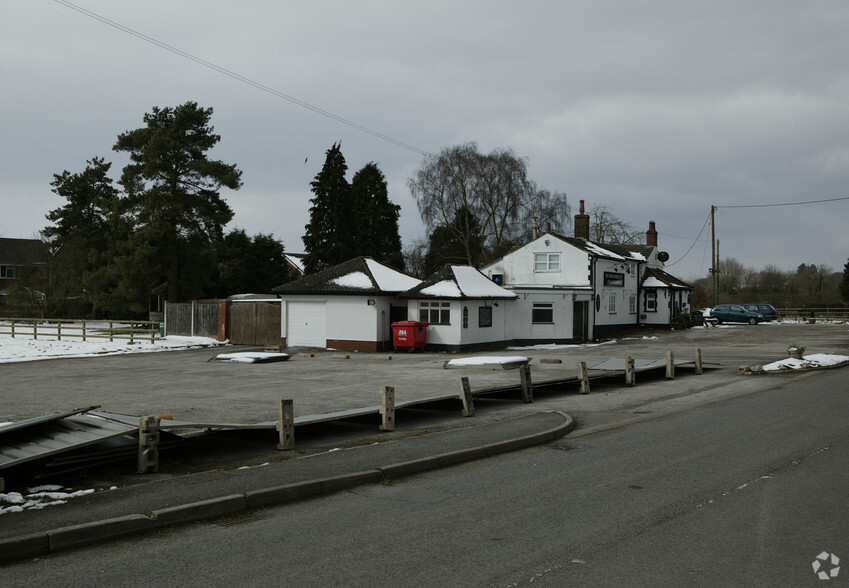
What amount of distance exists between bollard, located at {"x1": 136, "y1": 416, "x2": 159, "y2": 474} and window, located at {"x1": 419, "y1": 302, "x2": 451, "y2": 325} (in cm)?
2410

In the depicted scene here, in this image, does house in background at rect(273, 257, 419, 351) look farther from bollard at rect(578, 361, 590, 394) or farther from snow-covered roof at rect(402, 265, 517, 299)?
bollard at rect(578, 361, 590, 394)

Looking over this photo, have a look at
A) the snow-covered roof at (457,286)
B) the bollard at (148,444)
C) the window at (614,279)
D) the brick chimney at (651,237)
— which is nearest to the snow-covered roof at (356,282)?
the snow-covered roof at (457,286)

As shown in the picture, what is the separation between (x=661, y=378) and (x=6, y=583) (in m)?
19.2

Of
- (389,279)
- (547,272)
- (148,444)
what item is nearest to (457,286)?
(389,279)

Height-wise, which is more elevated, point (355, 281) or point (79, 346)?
point (355, 281)

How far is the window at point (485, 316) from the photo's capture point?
33531 millimetres

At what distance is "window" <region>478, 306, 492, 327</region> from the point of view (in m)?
33.5

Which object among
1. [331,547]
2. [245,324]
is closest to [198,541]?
[331,547]

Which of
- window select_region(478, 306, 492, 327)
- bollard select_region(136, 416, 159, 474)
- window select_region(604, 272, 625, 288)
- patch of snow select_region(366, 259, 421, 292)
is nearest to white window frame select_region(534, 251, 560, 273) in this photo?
window select_region(604, 272, 625, 288)

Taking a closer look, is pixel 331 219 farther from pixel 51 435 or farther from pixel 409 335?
pixel 51 435

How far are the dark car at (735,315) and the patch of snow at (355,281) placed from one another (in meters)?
34.4

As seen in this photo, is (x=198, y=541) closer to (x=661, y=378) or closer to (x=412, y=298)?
(x=661, y=378)

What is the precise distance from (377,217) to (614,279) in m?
25.5

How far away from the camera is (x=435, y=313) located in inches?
1286
